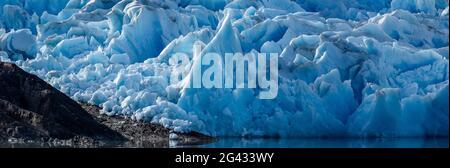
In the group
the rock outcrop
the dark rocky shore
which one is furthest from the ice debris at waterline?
the rock outcrop

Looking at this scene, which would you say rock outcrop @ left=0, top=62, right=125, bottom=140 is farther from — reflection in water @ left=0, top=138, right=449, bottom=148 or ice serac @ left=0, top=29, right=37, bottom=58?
ice serac @ left=0, top=29, right=37, bottom=58

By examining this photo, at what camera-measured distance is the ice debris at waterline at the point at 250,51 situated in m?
30.3

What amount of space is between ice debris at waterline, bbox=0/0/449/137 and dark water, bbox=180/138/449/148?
1.07 metres

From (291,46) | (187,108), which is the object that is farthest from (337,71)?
(187,108)

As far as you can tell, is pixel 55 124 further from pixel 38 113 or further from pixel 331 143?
pixel 331 143

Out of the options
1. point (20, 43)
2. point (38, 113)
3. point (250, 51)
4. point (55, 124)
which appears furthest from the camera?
point (20, 43)

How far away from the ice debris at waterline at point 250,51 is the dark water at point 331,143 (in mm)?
1071

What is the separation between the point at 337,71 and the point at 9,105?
962 centimetres

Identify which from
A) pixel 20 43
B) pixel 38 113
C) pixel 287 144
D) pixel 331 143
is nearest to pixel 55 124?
pixel 38 113

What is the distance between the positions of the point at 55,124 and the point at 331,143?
737cm

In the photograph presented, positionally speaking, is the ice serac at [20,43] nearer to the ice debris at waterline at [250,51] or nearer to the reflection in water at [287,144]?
the ice debris at waterline at [250,51]

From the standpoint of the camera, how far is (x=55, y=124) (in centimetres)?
2733

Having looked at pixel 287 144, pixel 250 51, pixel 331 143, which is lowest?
pixel 331 143

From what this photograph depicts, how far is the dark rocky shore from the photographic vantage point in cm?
2675
